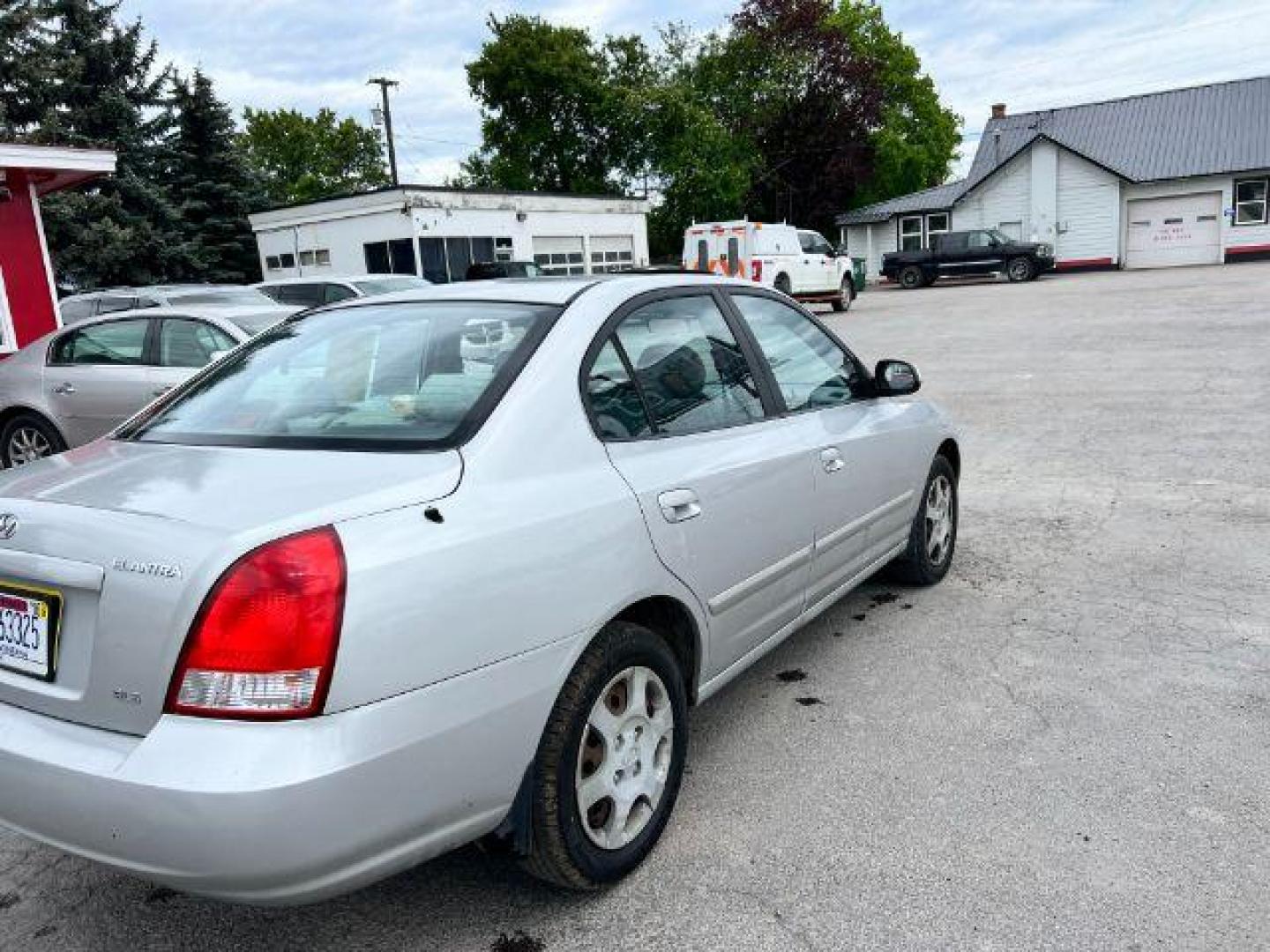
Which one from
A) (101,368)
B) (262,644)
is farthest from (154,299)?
(262,644)

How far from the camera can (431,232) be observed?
84.8ft

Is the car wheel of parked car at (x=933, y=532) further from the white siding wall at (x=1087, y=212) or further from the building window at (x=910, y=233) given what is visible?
the building window at (x=910, y=233)

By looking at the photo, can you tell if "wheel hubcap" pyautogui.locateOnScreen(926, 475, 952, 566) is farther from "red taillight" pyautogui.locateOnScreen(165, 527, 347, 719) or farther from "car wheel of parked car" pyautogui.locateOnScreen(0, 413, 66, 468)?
"car wheel of parked car" pyautogui.locateOnScreen(0, 413, 66, 468)

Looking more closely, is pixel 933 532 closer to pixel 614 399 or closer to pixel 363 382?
pixel 614 399

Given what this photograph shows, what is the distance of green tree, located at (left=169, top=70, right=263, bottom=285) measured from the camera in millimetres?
29391

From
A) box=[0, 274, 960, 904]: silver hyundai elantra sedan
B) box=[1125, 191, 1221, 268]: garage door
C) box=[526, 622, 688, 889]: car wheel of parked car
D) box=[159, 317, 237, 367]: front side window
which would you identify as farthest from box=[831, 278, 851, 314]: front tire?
box=[526, 622, 688, 889]: car wheel of parked car

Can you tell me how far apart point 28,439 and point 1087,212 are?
3720 cm

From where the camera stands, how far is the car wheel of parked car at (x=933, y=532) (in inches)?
187

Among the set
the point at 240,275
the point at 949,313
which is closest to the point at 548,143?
the point at 240,275

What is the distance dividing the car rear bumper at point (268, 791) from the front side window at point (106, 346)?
644cm

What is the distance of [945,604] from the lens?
4680mm

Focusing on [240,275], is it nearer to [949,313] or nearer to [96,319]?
[949,313]

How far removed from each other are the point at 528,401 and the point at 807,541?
139cm

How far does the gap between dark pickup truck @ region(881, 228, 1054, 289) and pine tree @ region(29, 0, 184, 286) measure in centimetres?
2353
